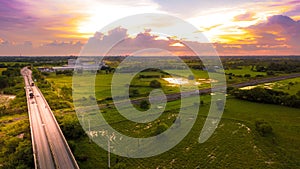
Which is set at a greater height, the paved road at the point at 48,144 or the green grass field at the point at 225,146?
the paved road at the point at 48,144

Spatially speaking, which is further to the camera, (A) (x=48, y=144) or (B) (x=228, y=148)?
(B) (x=228, y=148)

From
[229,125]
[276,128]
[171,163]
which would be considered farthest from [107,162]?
[276,128]

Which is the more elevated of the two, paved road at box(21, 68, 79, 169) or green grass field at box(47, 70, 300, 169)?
paved road at box(21, 68, 79, 169)

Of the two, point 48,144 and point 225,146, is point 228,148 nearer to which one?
point 225,146

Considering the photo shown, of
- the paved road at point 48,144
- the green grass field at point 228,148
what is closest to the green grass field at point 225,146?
the green grass field at point 228,148

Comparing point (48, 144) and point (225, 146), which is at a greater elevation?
point (48, 144)

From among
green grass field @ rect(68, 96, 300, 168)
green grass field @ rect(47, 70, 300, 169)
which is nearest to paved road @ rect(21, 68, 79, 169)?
green grass field @ rect(47, 70, 300, 169)

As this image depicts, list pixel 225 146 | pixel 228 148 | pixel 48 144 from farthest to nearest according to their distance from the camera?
pixel 225 146, pixel 228 148, pixel 48 144

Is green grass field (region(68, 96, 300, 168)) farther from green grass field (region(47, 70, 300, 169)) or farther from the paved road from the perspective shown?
the paved road

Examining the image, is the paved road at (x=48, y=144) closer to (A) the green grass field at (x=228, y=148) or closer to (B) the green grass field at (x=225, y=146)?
(B) the green grass field at (x=225, y=146)

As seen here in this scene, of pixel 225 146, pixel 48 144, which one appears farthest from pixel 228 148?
pixel 48 144

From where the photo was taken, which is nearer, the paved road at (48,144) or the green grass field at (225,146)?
the paved road at (48,144)
